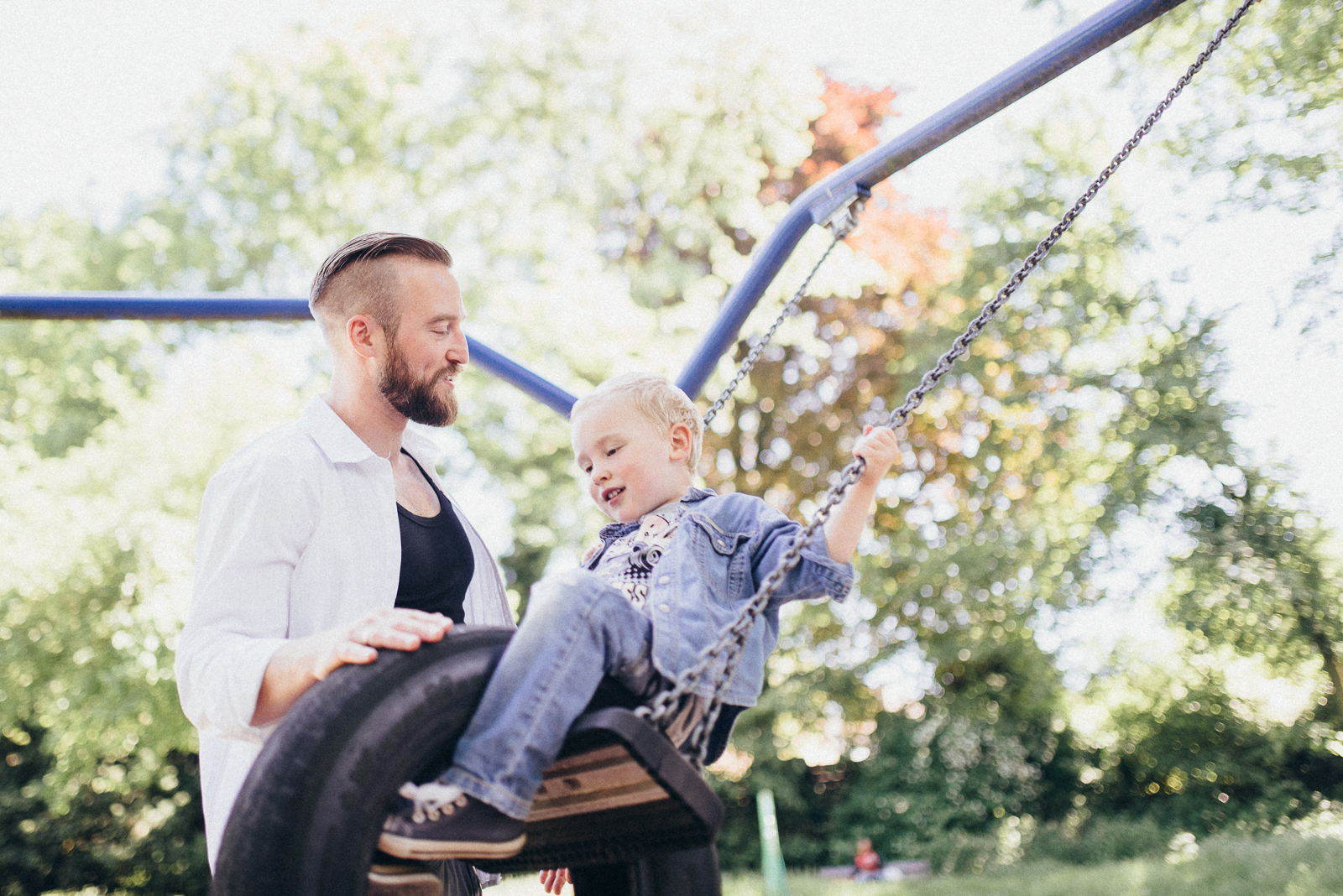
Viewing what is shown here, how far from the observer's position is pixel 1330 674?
29.7 ft

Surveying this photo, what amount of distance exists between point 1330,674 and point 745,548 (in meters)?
9.37

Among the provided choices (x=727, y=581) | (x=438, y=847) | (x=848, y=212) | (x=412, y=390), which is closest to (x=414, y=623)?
(x=438, y=847)

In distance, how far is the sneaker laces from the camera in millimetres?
1448

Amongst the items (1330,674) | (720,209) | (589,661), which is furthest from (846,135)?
(589,661)

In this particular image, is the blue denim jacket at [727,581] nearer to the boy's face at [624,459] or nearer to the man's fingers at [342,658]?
the boy's face at [624,459]

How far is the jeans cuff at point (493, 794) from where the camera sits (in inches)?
57.1

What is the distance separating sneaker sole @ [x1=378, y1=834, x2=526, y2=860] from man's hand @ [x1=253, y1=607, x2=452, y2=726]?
10.2 inches

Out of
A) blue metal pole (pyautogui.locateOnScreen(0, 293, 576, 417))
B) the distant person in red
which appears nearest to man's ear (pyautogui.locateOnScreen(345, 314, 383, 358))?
blue metal pole (pyautogui.locateOnScreen(0, 293, 576, 417))

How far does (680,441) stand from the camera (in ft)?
7.83

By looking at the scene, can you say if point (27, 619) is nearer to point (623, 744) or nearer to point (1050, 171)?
point (623, 744)

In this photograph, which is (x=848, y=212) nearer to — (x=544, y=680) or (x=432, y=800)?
(x=544, y=680)

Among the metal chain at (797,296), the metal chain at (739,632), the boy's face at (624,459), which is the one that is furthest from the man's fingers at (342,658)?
the metal chain at (797,296)

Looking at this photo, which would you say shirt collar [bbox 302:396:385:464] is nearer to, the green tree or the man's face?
the man's face

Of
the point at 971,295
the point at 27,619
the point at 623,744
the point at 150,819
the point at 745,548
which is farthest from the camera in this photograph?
the point at 150,819
